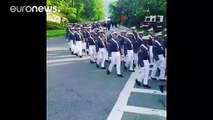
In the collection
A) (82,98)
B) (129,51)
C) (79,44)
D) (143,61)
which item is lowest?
(82,98)

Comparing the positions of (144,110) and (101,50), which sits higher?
(101,50)

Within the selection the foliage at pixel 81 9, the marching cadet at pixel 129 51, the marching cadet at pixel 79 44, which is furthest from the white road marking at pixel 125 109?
the marching cadet at pixel 129 51

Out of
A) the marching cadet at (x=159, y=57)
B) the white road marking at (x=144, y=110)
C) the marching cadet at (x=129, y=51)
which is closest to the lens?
the white road marking at (x=144, y=110)

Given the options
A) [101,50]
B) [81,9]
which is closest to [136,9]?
[81,9]

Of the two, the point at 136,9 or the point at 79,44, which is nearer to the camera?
the point at 136,9

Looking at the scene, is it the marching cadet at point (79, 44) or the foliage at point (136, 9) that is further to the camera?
the marching cadet at point (79, 44)

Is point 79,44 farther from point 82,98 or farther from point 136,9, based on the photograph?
point 136,9

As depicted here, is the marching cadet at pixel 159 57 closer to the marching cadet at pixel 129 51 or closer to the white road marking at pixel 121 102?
the white road marking at pixel 121 102

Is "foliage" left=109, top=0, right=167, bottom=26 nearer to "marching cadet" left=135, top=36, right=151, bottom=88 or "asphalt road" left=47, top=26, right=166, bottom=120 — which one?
"asphalt road" left=47, top=26, right=166, bottom=120
